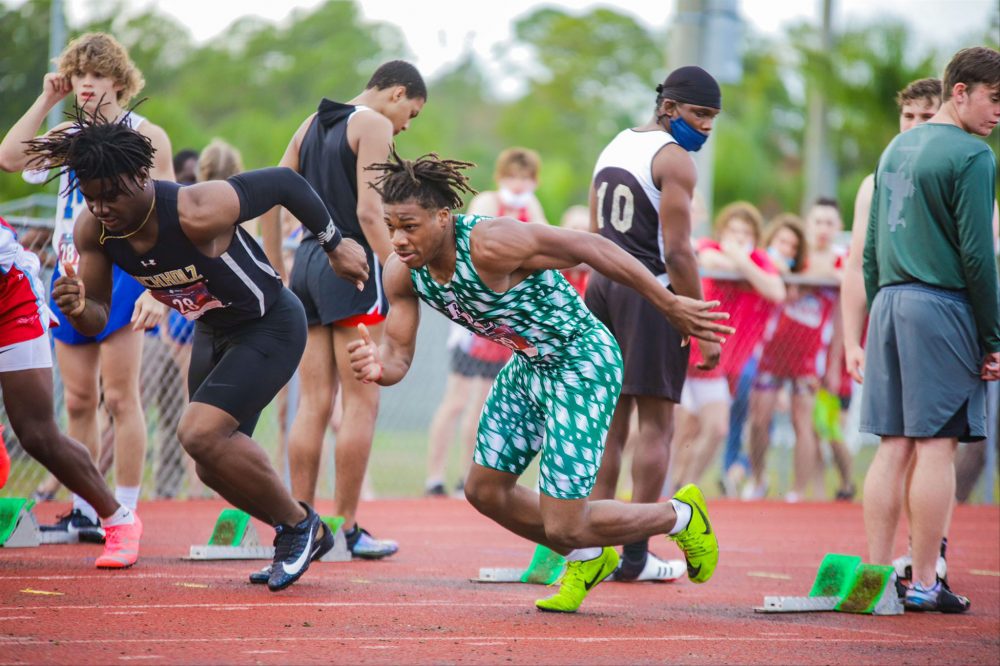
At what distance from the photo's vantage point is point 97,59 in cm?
650

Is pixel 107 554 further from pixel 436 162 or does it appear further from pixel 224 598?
pixel 436 162

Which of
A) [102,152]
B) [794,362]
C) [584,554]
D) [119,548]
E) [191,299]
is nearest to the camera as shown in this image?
[102,152]

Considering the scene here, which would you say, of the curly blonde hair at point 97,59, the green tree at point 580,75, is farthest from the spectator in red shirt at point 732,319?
the green tree at point 580,75

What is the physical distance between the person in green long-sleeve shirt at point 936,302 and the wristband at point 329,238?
2.56m

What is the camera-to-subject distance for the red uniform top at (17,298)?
5.79 metres

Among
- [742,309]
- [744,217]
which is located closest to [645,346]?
[742,309]

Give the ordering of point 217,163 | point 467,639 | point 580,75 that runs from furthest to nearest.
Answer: point 580,75 → point 217,163 → point 467,639

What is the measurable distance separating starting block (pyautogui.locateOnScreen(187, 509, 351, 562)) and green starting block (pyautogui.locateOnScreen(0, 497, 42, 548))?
0.87 m

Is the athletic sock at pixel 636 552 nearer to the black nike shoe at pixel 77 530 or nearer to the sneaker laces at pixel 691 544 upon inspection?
the sneaker laces at pixel 691 544

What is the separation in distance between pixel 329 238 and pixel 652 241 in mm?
1616

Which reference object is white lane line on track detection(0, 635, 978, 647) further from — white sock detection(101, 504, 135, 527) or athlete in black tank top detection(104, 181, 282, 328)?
white sock detection(101, 504, 135, 527)

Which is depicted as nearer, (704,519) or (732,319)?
(704,519)

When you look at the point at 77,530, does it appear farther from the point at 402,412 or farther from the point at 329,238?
the point at 402,412

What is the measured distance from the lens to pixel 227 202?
5309 millimetres
